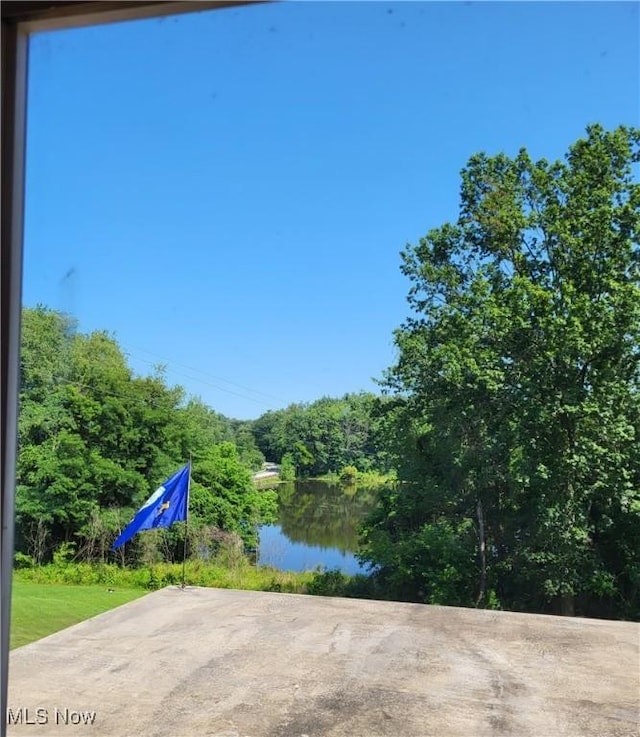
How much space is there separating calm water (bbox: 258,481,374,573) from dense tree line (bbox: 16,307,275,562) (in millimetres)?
292

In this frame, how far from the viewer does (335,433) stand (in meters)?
4.44

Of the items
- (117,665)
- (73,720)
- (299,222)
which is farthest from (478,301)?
(73,720)

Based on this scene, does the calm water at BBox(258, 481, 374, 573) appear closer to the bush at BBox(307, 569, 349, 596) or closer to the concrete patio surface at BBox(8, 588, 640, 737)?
the bush at BBox(307, 569, 349, 596)

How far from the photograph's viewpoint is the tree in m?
3.84

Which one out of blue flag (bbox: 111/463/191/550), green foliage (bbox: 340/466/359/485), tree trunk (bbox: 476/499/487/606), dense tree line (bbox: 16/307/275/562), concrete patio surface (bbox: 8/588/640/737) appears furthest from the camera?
green foliage (bbox: 340/466/359/485)

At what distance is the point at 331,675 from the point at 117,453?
291cm

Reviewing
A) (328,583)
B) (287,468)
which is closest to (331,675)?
(328,583)

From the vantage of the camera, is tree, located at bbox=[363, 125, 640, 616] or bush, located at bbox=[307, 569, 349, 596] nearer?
tree, located at bbox=[363, 125, 640, 616]

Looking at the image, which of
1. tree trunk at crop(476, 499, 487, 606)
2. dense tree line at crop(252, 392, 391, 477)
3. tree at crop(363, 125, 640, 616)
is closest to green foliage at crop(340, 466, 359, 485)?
dense tree line at crop(252, 392, 391, 477)

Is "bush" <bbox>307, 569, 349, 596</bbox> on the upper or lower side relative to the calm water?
lower

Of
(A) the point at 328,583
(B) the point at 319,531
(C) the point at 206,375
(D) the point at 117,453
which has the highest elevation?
(C) the point at 206,375

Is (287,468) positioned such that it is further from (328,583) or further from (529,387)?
(529,387)

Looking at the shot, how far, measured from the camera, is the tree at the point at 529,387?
151 inches

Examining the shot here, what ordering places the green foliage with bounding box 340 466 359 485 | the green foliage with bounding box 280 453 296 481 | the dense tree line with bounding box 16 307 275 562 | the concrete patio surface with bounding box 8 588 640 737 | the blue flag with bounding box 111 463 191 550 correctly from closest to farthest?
the concrete patio surface with bounding box 8 588 640 737 < the blue flag with bounding box 111 463 191 550 < the dense tree line with bounding box 16 307 275 562 < the green foliage with bounding box 340 466 359 485 < the green foliage with bounding box 280 453 296 481
